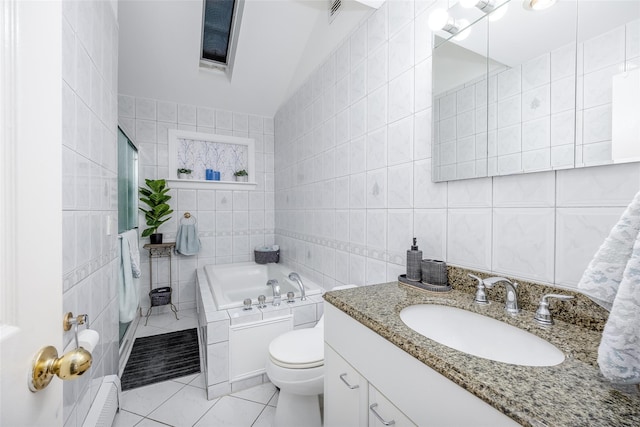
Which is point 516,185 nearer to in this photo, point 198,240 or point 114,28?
point 114,28

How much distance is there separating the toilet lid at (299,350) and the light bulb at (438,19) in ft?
5.56

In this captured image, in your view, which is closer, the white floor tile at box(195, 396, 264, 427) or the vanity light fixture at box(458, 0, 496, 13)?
the vanity light fixture at box(458, 0, 496, 13)

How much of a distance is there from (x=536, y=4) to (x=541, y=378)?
3.95 feet

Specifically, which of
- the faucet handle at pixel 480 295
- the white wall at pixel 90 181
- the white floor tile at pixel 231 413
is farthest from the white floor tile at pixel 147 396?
the faucet handle at pixel 480 295

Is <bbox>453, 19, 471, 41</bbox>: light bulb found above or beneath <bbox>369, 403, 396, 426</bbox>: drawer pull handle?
above

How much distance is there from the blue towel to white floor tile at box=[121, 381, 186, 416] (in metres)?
1.40

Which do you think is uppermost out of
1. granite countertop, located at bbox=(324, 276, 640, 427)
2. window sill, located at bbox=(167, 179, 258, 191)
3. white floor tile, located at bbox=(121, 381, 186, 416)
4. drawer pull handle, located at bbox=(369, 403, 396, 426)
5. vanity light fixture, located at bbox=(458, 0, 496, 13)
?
vanity light fixture, located at bbox=(458, 0, 496, 13)

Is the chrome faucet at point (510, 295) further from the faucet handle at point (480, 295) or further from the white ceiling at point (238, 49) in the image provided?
the white ceiling at point (238, 49)

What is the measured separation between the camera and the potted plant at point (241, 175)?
3.35 metres

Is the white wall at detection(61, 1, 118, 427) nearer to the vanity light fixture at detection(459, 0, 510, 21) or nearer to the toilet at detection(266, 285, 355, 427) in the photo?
the toilet at detection(266, 285, 355, 427)

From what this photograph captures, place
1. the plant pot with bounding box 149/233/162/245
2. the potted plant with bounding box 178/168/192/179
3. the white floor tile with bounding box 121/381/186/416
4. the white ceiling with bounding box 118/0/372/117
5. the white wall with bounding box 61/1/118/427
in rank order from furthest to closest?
the potted plant with bounding box 178/168/192/179, the plant pot with bounding box 149/233/162/245, the white ceiling with bounding box 118/0/372/117, the white floor tile with bounding box 121/381/186/416, the white wall with bounding box 61/1/118/427

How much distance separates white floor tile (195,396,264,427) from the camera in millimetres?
1539

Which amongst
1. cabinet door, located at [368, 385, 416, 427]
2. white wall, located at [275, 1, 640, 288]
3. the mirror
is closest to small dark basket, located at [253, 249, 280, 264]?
white wall, located at [275, 1, 640, 288]

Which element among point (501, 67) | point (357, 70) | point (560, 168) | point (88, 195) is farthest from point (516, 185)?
point (88, 195)
